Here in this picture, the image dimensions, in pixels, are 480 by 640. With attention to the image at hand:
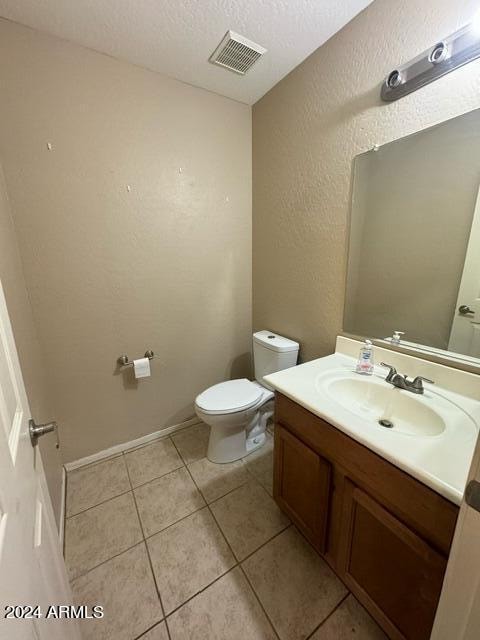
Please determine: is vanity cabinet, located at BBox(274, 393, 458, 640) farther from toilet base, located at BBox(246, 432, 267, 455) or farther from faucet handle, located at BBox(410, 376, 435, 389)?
toilet base, located at BBox(246, 432, 267, 455)

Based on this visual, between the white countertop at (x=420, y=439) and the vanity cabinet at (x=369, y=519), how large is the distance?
49mm

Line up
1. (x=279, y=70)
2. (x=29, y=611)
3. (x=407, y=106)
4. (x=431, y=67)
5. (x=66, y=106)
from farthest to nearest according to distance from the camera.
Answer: (x=279, y=70) < (x=66, y=106) < (x=407, y=106) < (x=431, y=67) < (x=29, y=611)

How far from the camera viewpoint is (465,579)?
52cm

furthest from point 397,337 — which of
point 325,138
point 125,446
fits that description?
point 125,446

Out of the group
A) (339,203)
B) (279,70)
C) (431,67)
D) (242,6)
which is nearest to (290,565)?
(339,203)

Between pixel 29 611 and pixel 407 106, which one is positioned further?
pixel 407 106

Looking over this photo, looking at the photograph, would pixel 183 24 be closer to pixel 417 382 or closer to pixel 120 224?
pixel 120 224

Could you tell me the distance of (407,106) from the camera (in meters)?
1.08

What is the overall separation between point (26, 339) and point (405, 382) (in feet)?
5.67

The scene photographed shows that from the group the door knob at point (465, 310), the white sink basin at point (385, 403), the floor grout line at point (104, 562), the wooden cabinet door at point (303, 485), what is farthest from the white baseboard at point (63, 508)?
the door knob at point (465, 310)

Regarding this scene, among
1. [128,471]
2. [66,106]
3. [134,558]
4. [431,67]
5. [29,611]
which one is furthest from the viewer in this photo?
[128,471]

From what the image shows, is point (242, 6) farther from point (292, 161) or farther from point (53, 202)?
point (53, 202)

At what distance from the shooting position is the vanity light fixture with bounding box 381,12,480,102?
2.87 ft

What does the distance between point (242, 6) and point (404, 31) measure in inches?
27.7
